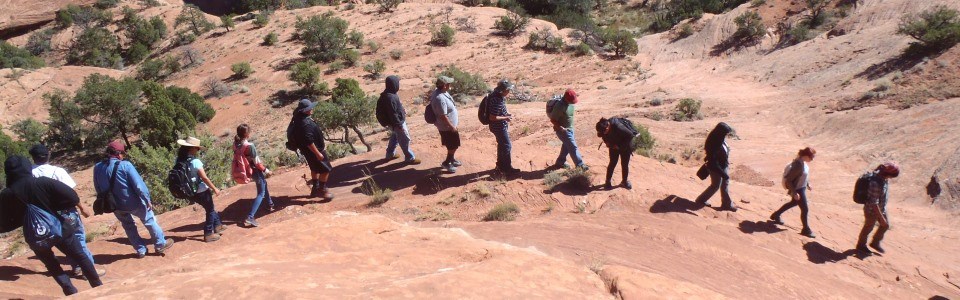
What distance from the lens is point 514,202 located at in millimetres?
7801

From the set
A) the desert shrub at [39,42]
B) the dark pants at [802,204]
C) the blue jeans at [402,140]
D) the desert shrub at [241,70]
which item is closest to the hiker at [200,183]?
the blue jeans at [402,140]

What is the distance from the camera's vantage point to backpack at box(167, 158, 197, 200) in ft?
19.8

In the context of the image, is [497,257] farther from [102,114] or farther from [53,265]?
[102,114]

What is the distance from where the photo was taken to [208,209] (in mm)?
6426

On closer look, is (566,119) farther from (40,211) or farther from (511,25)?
(511,25)

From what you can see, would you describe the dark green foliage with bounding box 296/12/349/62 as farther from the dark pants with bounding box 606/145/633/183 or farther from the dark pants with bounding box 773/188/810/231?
the dark pants with bounding box 773/188/810/231

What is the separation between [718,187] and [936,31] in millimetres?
15632

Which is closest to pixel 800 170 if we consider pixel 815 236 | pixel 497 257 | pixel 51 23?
pixel 815 236

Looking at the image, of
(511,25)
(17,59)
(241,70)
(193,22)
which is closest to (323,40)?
(241,70)

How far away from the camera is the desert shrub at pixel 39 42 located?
42688 millimetres

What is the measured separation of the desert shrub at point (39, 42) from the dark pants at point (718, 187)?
166 ft

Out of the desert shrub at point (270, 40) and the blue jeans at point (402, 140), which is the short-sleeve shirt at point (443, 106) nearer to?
the blue jeans at point (402, 140)

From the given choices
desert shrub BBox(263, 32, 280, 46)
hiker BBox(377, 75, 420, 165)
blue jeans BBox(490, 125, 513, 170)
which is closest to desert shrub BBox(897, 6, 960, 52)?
blue jeans BBox(490, 125, 513, 170)

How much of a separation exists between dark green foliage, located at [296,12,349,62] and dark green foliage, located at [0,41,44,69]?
21.3m
